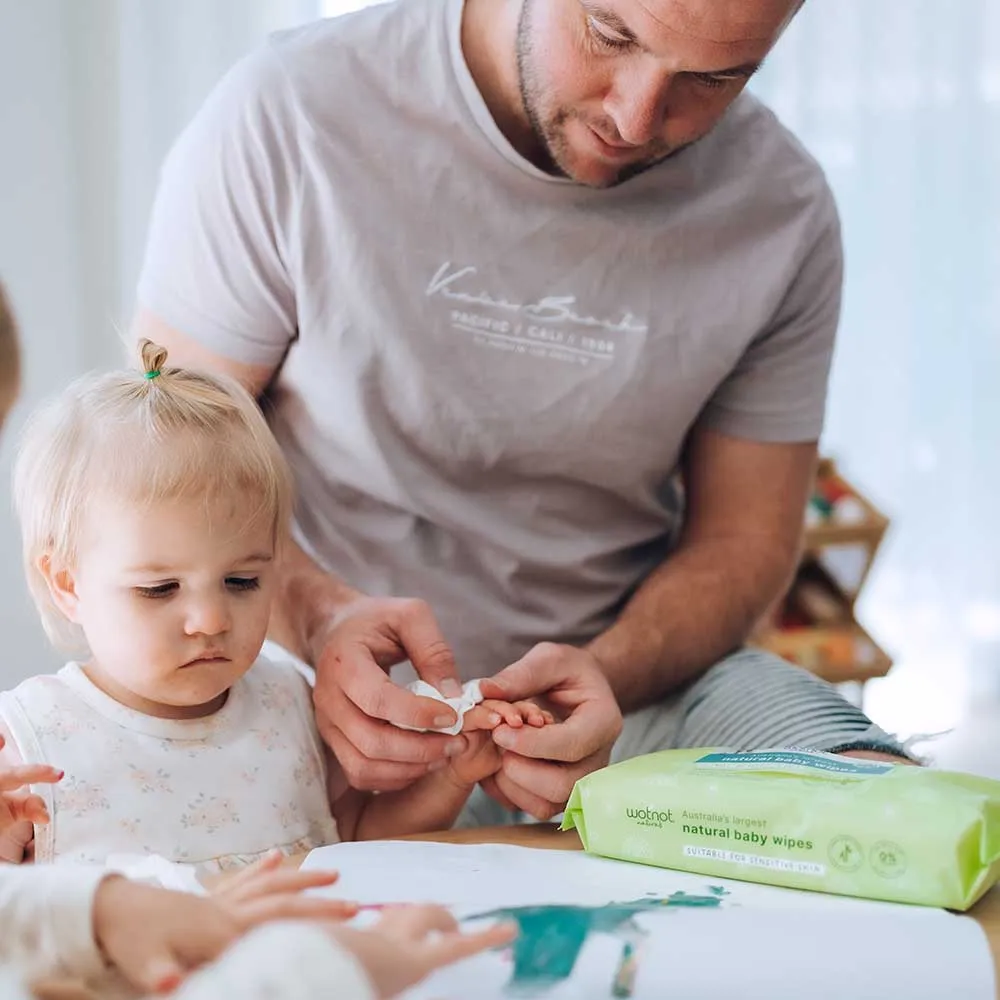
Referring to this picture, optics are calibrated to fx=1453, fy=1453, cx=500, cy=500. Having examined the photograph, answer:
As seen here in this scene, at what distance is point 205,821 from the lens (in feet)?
3.03

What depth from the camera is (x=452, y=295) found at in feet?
3.93

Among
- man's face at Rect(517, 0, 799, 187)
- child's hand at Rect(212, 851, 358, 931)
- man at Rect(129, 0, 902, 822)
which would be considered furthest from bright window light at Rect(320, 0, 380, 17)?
child's hand at Rect(212, 851, 358, 931)

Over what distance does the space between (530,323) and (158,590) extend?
0.43 m

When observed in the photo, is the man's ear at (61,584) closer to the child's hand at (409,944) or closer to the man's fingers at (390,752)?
the man's fingers at (390,752)

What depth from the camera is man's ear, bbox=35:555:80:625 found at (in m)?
0.93

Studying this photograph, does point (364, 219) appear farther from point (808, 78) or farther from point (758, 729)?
point (808, 78)

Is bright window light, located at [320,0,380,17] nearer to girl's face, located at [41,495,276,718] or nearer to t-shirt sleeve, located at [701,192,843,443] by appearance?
t-shirt sleeve, located at [701,192,843,443]

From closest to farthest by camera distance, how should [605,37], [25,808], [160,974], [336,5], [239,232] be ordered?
[160,974], [25,808], [605,37], [239,232], [336,5]

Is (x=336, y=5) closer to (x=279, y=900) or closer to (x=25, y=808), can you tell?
(x=25, y=808)

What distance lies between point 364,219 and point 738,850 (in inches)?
24.3

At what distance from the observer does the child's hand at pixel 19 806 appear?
78 cm

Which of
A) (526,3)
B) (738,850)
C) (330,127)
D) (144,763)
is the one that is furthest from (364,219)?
(738,850)

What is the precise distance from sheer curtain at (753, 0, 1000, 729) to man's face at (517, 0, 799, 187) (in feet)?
5.83

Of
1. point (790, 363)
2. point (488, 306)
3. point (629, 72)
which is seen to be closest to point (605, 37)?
point (629, 72)
